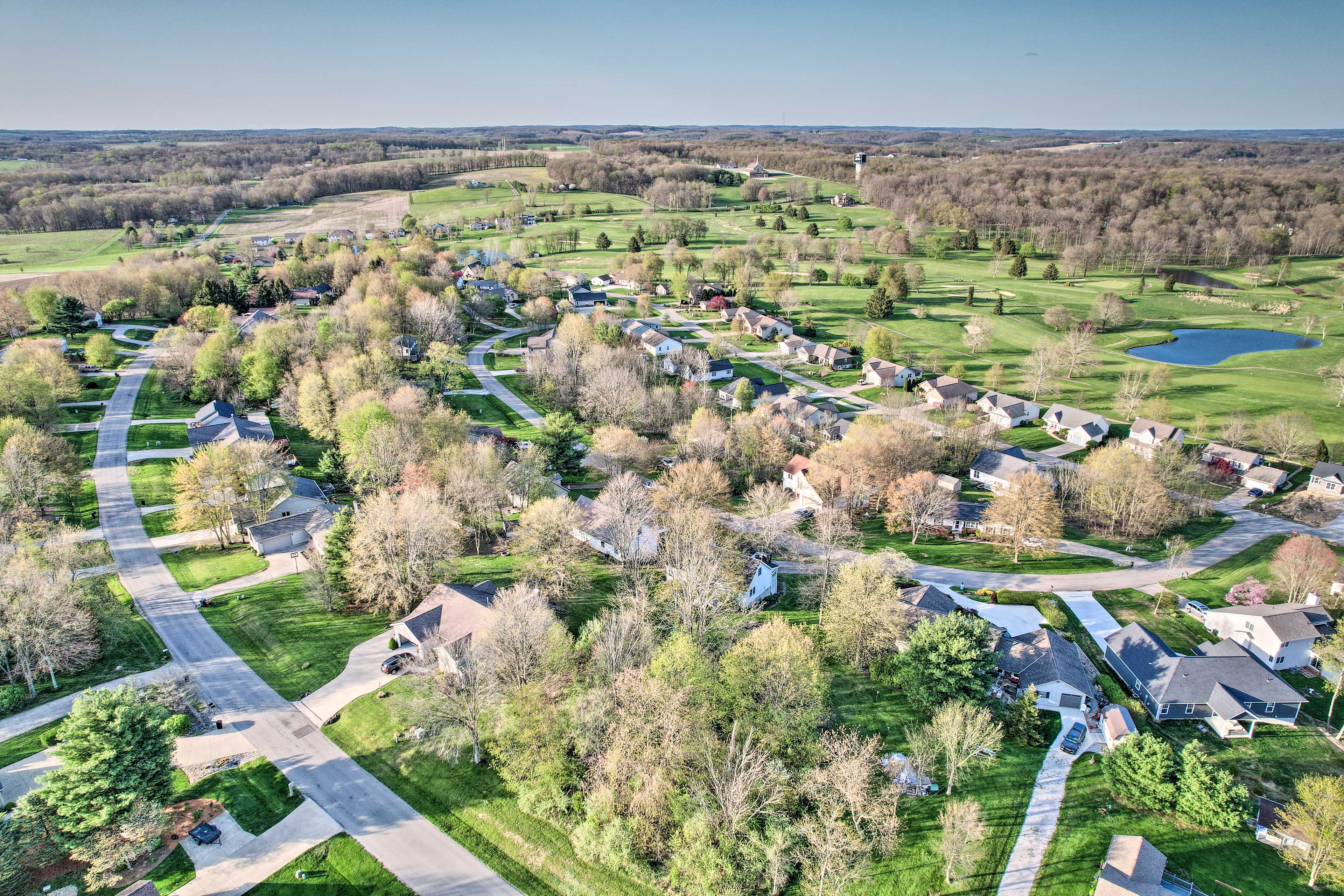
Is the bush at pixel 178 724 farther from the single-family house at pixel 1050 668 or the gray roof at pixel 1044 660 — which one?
the single-family house at pixel 1050 668

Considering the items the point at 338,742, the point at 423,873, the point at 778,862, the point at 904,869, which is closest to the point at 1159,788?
the point at 904,869

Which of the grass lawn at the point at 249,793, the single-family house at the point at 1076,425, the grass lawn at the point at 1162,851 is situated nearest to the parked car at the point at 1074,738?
the grass lawn at the point at 1162,851

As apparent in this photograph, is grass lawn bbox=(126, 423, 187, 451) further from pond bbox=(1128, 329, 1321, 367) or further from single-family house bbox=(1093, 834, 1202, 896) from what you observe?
pond bbox=(1128, 329, 1321, 367)

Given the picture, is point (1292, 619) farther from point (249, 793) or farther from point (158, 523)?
point (158, 523)

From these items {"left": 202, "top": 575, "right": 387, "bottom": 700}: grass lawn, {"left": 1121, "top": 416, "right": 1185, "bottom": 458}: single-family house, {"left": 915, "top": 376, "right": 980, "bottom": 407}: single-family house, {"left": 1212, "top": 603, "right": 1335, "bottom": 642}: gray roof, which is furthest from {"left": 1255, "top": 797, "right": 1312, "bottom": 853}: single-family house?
{"left": 915, "top": 376, "right": 980, "bottom": 407}: single-family house

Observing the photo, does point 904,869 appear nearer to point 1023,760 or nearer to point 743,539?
point 1023,760

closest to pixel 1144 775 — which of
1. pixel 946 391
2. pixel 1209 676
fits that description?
pixel 1209 676
